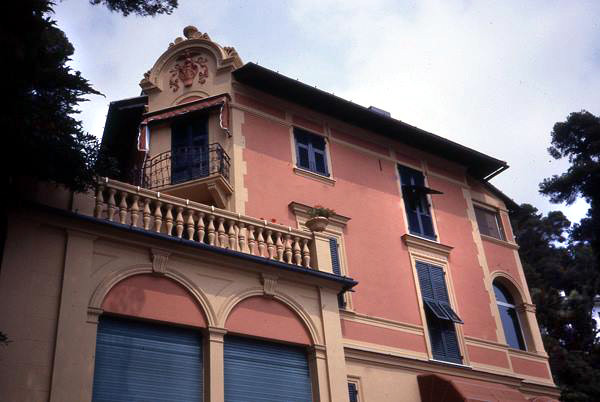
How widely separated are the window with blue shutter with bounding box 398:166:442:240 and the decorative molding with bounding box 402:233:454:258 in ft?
1.04

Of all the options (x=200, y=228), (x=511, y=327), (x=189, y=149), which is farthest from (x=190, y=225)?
(x=511, y=327)

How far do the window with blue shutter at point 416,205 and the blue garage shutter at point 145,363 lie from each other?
8.90m

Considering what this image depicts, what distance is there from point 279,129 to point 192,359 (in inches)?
318

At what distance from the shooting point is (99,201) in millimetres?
10305

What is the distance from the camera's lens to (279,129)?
17094 mm

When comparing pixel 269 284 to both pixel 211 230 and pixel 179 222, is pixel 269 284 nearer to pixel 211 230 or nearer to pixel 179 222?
Answer: pixel 211 230

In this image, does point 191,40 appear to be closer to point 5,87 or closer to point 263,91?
point 263,91

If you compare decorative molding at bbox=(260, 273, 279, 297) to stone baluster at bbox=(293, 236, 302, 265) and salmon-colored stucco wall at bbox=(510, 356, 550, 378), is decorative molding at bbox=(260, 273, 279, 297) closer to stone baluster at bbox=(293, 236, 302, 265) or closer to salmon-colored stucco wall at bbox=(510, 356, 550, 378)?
stone baluster at bbox=(293, 236, 302, 265)

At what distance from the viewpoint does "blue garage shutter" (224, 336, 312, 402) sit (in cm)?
1041

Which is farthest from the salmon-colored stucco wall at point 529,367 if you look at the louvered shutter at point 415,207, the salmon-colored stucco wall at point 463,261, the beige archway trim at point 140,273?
the beige archway trim at point 140,273

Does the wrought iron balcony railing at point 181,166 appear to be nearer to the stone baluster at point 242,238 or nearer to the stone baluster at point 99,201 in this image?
the stone baluster at point 242,238

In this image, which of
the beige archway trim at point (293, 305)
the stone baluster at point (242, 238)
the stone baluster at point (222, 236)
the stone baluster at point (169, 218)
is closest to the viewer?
the stone baluster at point (169, 218)

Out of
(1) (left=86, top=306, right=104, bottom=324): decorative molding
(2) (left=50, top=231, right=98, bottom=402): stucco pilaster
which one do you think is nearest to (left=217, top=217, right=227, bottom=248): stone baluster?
(2) (left=50, top=231, right=98, bottom=402): stucco pilaster

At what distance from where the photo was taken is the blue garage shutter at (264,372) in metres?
10.4
